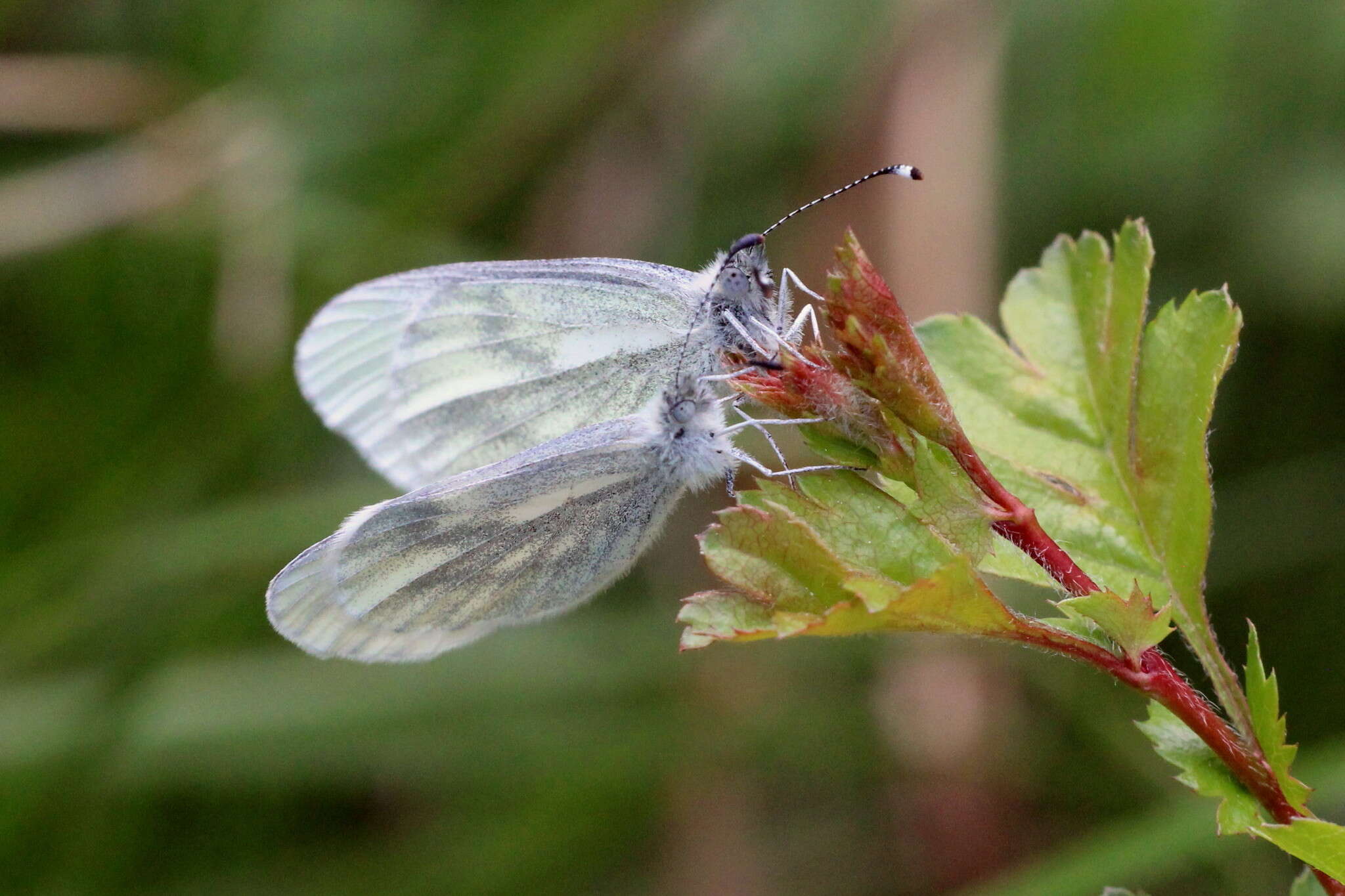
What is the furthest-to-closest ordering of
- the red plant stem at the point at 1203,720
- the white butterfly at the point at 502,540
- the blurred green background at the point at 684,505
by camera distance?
the blurred green background at the point at 684,505 → the white butterfly at the point at 502,540 → the red plant stem at the point at 1203,720

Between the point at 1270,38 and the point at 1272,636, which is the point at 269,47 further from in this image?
the point at 1272,636

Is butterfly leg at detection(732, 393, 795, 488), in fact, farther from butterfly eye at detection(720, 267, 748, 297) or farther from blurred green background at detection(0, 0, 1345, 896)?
blurred green background at detection(0, 0, 1345, 896)

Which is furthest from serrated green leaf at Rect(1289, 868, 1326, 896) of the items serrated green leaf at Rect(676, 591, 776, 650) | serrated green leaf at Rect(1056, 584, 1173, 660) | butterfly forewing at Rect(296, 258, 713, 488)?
butterfly forewing at Rect(296, 258, 713, 488)

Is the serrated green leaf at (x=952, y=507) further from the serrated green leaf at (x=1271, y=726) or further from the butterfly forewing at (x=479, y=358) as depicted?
the butterfly forewing at (x=479, y=358)

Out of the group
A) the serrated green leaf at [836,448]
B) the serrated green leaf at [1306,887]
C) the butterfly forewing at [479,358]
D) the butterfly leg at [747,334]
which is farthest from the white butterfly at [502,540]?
the serrated green leaf at [1306,887]

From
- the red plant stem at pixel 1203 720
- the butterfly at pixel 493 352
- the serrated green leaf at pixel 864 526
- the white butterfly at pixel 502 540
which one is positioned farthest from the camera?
the butterfly at pixel 493 352

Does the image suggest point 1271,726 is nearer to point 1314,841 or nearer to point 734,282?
point 1314,841

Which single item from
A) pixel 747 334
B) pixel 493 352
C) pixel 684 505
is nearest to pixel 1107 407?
pixel 747 334
